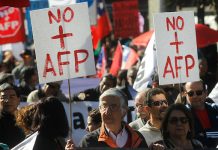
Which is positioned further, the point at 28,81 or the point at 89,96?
the point at 28,81

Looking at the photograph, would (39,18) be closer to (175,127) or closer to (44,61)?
(44,61)

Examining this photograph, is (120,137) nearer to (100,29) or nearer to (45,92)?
(45,92)

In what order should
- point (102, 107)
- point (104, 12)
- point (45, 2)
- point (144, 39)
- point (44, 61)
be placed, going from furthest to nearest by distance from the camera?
1. point (104, 12)
2. point (45, 2)
3. point (144, 39)
4. point (44, 61)
5. point (102, 107)

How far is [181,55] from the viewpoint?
8.58 metres

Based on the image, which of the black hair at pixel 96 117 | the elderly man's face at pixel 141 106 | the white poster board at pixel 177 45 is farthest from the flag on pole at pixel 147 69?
the black hair at pixel 96 117

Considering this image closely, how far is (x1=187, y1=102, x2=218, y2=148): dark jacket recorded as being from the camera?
299 inches

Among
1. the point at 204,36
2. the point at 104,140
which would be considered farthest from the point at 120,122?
the point at 204,36

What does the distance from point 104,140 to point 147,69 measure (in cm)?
490

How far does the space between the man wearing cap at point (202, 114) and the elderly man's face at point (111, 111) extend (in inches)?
44.3

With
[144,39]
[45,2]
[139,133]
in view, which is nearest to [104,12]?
[45,2]

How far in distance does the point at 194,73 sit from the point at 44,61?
66.4 inches

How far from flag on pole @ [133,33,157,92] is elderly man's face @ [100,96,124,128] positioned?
434 centimetres

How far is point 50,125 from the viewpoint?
6.43 metres

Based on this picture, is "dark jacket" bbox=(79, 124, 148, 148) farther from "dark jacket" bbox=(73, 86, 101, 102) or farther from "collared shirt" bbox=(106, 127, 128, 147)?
"dark jacket" bbox=(73, 86, 101, 102)
